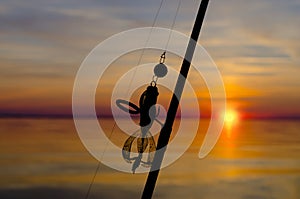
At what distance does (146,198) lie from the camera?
18.2 metres

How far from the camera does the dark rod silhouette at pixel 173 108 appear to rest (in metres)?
18.4

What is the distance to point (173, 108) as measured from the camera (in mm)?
18625

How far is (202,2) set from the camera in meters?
18.8

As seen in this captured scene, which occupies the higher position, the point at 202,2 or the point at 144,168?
the point at 202,2

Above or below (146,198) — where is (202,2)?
above

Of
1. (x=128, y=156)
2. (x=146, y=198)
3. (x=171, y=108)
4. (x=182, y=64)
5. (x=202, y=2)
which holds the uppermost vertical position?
(x=202, y=2)

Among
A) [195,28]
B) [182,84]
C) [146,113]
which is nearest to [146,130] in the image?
[146,113]

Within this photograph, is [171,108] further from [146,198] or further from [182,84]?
[146,198]

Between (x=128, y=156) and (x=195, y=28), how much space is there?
4012 mm

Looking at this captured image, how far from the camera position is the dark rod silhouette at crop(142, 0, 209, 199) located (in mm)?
18422

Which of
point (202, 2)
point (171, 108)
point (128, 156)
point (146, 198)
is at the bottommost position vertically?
point (146, 198)

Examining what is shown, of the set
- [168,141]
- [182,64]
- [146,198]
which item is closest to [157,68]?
[182,64]

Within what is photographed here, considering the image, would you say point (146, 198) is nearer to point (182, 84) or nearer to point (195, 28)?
point (182, 84)

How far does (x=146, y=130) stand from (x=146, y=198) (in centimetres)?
184
